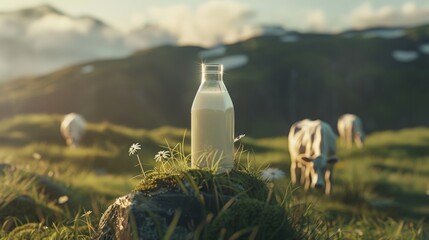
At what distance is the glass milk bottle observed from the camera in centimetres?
523

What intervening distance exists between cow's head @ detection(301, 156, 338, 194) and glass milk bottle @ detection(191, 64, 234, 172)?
22.6 ft

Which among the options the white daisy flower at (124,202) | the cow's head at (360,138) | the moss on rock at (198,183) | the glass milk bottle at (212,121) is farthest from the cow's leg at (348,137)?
the white daisy flower at (124,202)

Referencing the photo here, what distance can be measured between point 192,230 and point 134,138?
15250 mm

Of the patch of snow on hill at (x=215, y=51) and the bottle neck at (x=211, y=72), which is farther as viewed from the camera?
the patch of snow on hill at (x=215, y=51)

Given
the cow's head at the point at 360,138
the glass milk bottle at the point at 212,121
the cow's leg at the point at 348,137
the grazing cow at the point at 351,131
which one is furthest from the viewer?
the cow's leg at the point at 348,137

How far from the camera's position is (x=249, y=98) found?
43.4 meters

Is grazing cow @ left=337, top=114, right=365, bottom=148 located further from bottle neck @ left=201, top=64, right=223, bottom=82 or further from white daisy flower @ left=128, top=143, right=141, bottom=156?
white daisy flower @ left=128, top=143, right=141, bottom=156

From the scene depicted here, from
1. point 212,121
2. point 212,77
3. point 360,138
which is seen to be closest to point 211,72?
point 212,77

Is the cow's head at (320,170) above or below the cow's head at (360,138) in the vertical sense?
above

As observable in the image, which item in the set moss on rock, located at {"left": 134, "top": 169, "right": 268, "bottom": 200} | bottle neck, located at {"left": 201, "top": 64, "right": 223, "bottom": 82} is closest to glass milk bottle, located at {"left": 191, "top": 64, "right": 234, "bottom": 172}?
bottle neck, located at {"left": 201, "top": 64, "right": 223, "bottom": 82}

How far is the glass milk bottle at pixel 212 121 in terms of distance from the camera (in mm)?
5230

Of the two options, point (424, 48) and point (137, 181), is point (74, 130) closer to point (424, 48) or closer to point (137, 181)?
point (137, 181)

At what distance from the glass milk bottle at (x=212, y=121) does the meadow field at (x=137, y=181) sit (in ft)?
0.74

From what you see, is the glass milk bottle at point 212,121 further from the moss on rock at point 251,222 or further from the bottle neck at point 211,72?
the moss on rock at point 251,222
